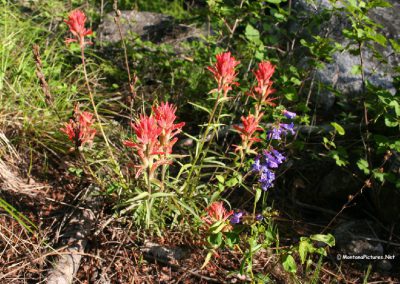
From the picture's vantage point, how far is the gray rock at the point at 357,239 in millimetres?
2607

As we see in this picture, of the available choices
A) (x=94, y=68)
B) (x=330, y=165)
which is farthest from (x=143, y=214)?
(x=94, y=68)

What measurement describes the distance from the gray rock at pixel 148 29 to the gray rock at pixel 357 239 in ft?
8.22

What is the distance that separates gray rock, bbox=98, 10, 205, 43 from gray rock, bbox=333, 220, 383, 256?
2.51 meters

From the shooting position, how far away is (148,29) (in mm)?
Answer: 4574

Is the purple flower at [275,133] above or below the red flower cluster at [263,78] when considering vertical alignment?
below

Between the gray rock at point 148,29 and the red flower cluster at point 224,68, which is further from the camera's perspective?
the gray rock at point 148,29

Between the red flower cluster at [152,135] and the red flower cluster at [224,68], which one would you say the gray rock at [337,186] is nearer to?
the red flower cluster at [224,68]

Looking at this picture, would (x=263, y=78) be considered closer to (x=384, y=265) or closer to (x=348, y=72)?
(x=384, y=265)

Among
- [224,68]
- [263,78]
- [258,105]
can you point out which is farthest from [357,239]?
[224,68]

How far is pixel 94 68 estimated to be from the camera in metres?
3.87

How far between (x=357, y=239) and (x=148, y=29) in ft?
10.3

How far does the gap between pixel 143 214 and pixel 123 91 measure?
1684 millimetres

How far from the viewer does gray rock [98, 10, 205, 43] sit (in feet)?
14.3

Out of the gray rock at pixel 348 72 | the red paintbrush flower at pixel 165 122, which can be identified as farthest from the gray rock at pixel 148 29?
the red paintbrush flower at pixel 165 122
